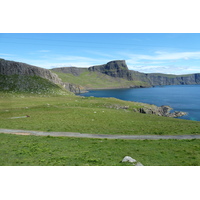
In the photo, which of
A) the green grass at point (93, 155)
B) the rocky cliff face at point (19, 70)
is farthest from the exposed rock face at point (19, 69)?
the green grass at point (93, 155)

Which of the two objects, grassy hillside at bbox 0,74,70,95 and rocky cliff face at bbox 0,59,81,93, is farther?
rocky cliff face at bbox 0,59,81,93

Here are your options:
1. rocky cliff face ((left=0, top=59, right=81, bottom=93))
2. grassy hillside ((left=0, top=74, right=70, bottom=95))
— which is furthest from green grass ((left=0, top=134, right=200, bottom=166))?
rocky cliff face ((left=0, top=59, right=81, bottom=93))

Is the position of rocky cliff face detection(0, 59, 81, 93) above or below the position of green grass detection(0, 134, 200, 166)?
above

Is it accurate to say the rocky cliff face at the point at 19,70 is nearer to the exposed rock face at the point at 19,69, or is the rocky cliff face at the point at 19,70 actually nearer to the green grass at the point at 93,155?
the exposed rock face at the point at 19,69

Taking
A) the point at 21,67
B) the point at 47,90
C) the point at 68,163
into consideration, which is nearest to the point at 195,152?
the point at 68,163

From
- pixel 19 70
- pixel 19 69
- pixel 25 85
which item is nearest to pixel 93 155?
pixel 25 85

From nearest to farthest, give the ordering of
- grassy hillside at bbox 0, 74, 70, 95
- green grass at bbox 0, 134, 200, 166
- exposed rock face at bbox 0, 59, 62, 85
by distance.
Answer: green grass at bbox 0, 134, 200, 166 → grassy hillside at bbox 0, 74, 70, 95 → exposed rock face at bbox 0, 59, 62, 85

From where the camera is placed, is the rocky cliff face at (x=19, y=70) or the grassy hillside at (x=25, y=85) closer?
the grassy hillside at (x=25, y=85)

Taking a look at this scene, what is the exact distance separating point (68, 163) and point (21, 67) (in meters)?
132

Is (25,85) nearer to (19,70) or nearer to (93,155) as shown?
(19,70)

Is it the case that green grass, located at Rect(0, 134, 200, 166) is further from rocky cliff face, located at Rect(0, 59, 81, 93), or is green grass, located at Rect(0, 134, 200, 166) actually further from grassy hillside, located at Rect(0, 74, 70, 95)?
rocky cliff face, located at Rect(0, 59, 81, 93)

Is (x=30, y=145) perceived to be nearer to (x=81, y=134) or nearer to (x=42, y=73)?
(x=81, y=134)

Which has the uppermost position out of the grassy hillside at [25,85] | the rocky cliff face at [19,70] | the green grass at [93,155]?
the rocky cliff face at [19,70]

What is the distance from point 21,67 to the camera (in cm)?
13038
